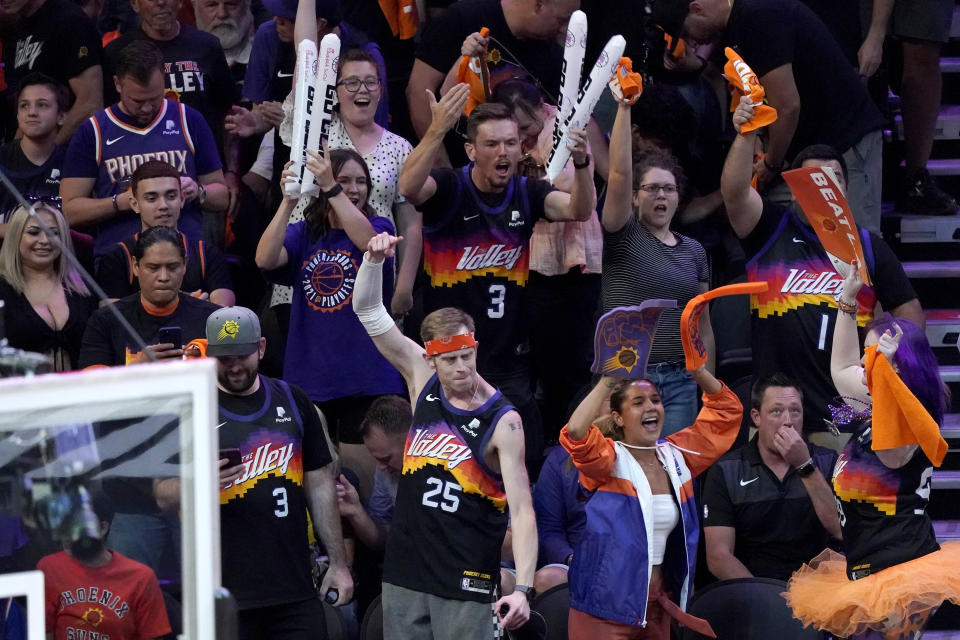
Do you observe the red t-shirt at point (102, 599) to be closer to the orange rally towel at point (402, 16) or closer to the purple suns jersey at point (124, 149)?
the purple suns jersey at point (124, 149)

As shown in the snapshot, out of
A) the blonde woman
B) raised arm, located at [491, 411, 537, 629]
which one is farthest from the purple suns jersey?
raised arm, located at [491, 411, 537, 629]

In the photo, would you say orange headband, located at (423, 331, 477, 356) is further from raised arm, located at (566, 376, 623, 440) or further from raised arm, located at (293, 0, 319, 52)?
raised arm, located at (293, 0, 319, 52)

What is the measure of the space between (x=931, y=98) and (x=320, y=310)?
3887mm

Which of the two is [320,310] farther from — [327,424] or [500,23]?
[500,23]

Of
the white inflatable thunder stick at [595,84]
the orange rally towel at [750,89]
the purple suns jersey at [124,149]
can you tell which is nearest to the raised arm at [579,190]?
the white inflatable thunder stick at [595,84]

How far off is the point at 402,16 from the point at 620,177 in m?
2.44

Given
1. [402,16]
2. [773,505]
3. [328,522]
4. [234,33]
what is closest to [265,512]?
[328,522]

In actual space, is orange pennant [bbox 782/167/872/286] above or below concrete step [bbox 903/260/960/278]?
above

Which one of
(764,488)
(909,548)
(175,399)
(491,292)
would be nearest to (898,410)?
(909,548)

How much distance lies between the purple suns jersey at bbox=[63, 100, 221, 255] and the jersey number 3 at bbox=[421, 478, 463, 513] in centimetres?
224

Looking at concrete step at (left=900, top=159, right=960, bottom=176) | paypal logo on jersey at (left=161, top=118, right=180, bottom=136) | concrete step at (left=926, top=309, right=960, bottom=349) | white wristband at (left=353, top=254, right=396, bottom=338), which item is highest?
paypal logo on jersey at (left=161, top=118, right=180, bottom=136)

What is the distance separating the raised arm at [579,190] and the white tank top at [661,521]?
4.71 ft

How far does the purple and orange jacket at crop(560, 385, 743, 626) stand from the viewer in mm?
6305

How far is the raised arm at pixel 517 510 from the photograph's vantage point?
593 centimetres
